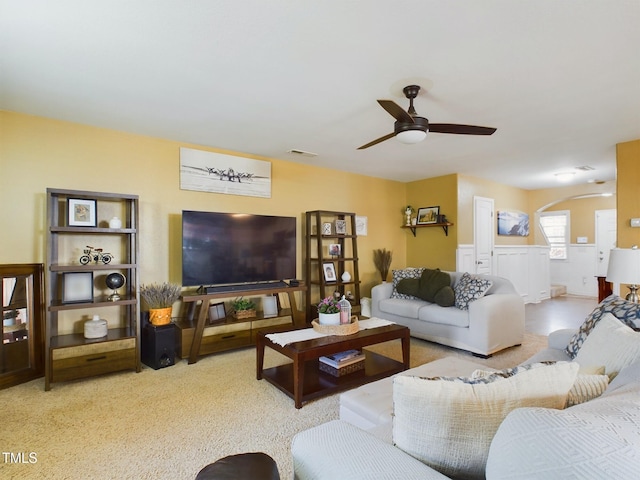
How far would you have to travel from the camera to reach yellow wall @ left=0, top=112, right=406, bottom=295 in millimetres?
3008

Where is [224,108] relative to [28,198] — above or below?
above

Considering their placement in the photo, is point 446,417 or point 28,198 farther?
point 28,198

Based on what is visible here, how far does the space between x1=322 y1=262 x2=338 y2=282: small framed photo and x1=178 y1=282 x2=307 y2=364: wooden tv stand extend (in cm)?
80

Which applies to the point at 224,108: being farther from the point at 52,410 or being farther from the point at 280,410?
the point at 52,410

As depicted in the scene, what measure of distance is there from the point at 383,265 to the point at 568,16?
4263 mm

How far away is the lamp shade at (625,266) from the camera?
2.43m

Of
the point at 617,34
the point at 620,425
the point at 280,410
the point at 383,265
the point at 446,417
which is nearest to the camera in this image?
the point at 620,425

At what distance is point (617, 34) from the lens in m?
1.90

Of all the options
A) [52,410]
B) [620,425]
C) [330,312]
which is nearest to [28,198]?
[52,410]

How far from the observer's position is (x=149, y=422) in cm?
227

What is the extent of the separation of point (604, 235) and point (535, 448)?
29.2 feet

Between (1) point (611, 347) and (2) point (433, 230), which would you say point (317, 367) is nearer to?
(1) point (611, 347)

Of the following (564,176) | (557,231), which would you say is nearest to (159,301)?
(564,176)

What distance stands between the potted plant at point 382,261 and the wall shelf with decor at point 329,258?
561mm
